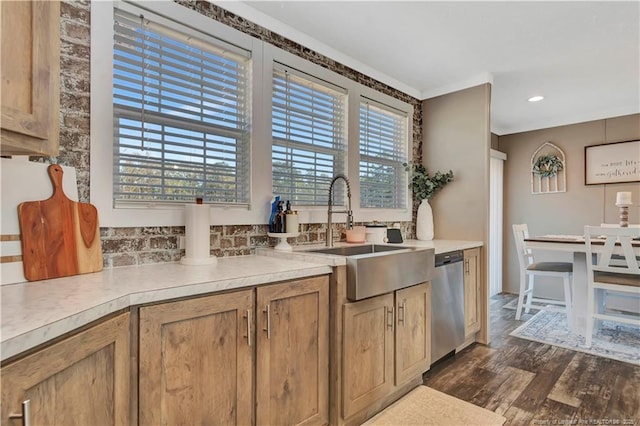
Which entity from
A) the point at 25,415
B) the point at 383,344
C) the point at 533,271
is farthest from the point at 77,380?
the point at 533,271

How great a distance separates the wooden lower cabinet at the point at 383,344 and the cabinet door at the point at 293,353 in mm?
130

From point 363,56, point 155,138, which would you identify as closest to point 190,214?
→ point 155,138

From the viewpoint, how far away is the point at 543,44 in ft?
8.67

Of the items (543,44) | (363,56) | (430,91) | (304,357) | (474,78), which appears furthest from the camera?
(430,91)

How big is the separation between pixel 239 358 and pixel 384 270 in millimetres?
933

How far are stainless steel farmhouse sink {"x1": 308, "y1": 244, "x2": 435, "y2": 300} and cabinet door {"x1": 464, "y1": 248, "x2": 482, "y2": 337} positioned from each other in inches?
33.6

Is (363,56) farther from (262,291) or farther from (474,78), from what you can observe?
(262,291)

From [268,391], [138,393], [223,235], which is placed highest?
[223,235]

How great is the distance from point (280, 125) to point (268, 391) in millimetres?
1645

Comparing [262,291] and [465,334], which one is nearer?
[262,291]

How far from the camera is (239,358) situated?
4.72 ft

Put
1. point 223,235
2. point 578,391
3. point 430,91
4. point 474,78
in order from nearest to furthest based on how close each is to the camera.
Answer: point 223,235, point 578,391, point 474,78, point 430,91

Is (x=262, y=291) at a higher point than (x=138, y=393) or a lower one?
higher

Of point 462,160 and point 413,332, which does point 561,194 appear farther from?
point 413,332
